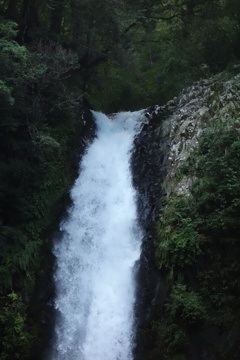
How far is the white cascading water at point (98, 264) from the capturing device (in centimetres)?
1073

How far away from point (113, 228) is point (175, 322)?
440 centimetres

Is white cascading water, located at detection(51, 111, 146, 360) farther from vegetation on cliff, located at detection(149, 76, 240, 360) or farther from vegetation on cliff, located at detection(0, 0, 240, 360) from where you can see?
vegetation on cliff, located at detection(149, 76, 240, 360)

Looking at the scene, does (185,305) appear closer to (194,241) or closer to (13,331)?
(194,241)

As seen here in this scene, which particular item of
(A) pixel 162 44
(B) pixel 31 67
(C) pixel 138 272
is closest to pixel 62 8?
(B) pixel 31 67

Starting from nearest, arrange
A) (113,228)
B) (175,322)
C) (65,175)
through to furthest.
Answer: (175,322) < (113,228) < (65,175)

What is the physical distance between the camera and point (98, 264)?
488 inches

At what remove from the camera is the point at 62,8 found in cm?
1616

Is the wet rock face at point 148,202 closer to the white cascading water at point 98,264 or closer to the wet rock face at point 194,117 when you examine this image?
the white cascading water at point 98,264

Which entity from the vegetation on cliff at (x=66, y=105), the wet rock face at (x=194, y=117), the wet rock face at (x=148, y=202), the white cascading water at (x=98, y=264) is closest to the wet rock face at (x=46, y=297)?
the vegetation on cliff at (x=66, y=105)

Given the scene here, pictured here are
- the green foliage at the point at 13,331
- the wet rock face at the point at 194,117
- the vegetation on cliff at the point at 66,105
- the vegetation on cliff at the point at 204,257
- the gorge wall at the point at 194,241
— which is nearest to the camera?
the vegetation on cliff at the point at 204,257

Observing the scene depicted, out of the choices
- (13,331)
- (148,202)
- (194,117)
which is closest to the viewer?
(13,331)

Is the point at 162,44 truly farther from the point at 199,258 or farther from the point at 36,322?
the point at 36,322

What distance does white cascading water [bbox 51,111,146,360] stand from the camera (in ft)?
35.2

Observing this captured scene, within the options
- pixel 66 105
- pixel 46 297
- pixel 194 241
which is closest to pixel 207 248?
pixel 194 241
